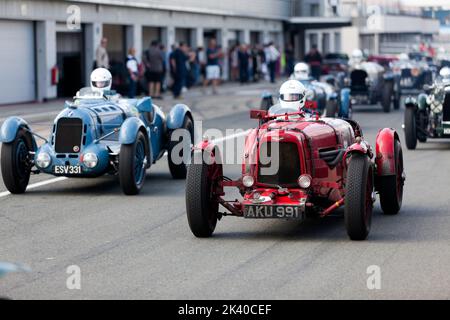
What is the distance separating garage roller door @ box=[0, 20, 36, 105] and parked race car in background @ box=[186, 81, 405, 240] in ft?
66.3

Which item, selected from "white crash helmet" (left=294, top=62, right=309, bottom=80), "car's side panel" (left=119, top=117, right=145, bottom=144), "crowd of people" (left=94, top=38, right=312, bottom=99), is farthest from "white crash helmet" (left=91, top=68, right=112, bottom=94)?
"crowd of people" (left=94, top=38, right=312, bottom=99)

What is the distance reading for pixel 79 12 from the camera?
3425cm

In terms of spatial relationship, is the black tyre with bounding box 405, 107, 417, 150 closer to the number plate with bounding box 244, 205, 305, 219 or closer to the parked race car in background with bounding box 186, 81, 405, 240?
the parked race car in background with bounding box 186, 81, 405, 240

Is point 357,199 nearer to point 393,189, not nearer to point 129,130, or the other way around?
point 393,189

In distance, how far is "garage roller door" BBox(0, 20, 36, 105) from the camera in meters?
30.6

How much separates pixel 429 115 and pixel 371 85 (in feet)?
32.5

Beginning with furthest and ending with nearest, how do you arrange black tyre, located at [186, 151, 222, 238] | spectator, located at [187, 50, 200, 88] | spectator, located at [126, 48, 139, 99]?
spectator, located at [187, 50, 200, 88] < spectator, located at [126, 48, 139, 99] < black tyre, located at [186, 151, 222, 238]

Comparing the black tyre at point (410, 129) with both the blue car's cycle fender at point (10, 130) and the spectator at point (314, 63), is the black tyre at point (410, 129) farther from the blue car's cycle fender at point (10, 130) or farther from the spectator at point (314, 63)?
the spectator at point (314, 63)

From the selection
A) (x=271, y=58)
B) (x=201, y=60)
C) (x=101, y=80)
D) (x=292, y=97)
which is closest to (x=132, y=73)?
(x=201, y=60)

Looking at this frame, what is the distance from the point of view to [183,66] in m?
35.7

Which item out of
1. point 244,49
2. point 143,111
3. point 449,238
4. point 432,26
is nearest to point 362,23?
point 432,26

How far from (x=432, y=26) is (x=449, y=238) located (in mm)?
74905
